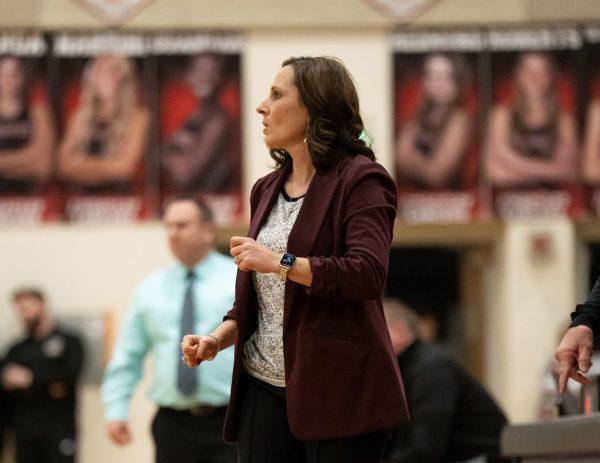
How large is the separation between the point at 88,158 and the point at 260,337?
7902mm

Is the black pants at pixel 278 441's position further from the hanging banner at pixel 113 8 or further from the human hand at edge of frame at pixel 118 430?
the hanging banner at pixel 113 8

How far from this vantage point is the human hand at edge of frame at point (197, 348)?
3.65m

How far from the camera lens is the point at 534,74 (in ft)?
37.8

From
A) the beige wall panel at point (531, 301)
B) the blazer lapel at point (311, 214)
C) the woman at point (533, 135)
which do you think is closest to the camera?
the blazer lapel at point (311, 214)

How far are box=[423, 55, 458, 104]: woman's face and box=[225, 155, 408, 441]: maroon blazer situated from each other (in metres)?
7.90

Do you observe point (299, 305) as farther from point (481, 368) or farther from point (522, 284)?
point (481, 368)

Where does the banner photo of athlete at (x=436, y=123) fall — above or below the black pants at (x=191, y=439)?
above

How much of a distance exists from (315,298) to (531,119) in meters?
8.32

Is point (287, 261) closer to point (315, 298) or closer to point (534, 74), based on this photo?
point (315, 298)

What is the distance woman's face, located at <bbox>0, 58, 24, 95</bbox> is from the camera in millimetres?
11227

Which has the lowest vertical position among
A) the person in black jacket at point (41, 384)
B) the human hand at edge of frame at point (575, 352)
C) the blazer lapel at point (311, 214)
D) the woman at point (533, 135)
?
the person in black jacket at point (41, 384)

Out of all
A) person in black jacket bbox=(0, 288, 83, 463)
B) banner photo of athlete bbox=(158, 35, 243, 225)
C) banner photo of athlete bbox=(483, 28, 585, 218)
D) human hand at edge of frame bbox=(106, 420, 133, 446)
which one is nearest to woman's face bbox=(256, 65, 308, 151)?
human hand at edge of frame bbox=(106, 420, 133, 446)

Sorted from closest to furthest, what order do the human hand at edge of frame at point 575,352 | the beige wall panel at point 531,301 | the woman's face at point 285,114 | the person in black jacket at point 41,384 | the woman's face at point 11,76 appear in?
1. the woman's face at point 285,114
2. the human hand at edge of frame at point 575,352
3. the person in black jacket at point 41,384
4. the woman's face at point 11,76
5. the beige wall panel at point 531,301

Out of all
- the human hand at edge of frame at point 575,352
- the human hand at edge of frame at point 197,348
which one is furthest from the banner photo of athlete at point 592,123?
the human hand at edge of frame at point 197,348
